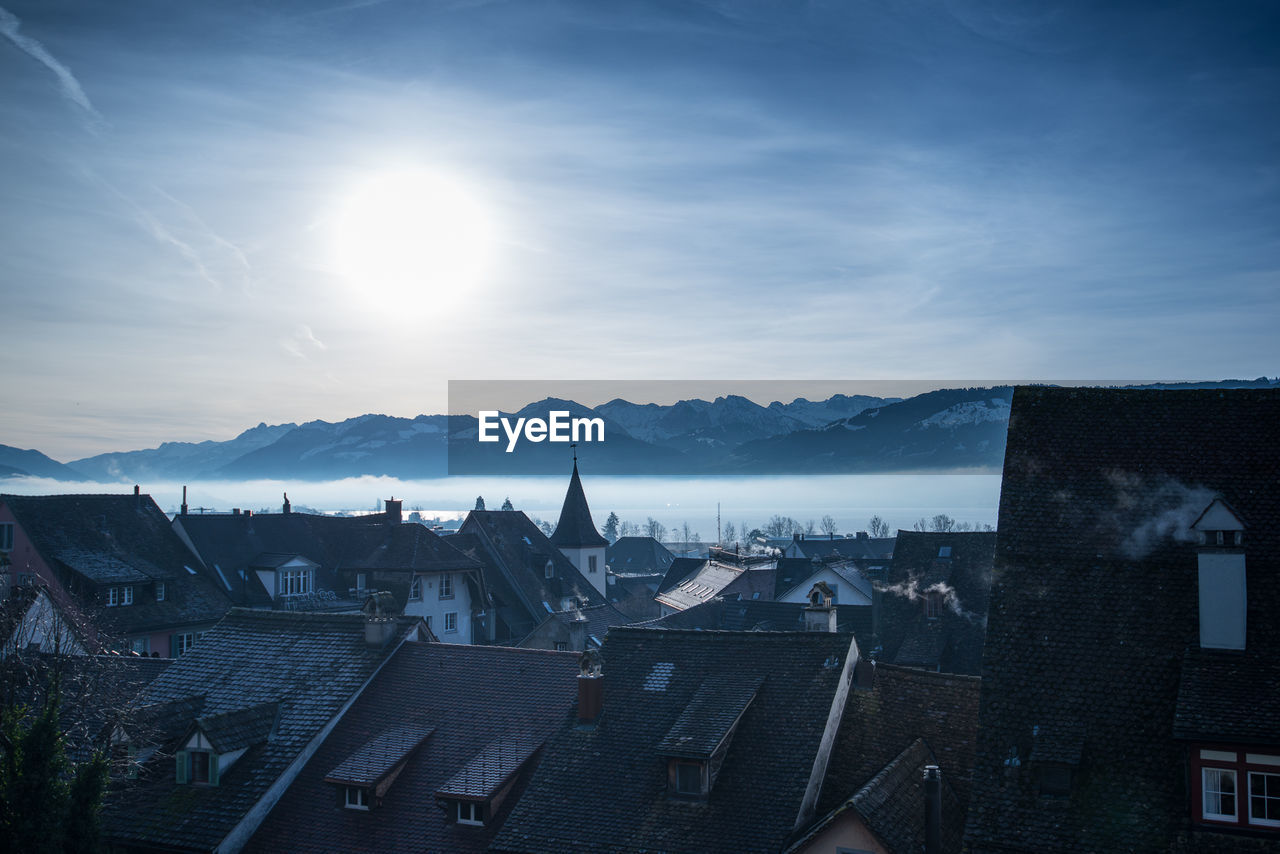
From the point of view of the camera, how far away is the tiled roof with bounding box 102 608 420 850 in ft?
87.0

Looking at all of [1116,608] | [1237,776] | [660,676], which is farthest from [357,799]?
[1237,776]

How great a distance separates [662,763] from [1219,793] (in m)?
11.8

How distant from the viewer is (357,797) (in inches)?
1039

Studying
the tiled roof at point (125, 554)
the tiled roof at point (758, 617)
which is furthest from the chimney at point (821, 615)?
the tiled roof at point (125, 554)

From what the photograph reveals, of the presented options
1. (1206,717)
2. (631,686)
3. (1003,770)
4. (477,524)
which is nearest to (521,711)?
(631,686)

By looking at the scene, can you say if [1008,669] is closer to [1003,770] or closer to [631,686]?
[1003,770]

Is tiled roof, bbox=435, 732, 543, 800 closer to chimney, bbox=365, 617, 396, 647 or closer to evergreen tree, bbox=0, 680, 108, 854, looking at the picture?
chimney, bbox=365, 617, 396, 647

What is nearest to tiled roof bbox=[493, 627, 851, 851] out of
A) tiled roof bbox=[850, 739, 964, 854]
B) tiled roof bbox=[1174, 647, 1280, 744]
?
tiled roof bbox=[850, 739, 964, 854]

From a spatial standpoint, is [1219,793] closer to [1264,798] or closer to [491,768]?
[1264,798]

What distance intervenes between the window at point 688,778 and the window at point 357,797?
8.25m

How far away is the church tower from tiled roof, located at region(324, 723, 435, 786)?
47.2m

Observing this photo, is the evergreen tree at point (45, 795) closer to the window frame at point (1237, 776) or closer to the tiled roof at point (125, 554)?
the window frame at point (1237, 776)

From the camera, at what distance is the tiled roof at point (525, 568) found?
65438mm

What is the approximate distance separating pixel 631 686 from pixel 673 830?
5024 mm
